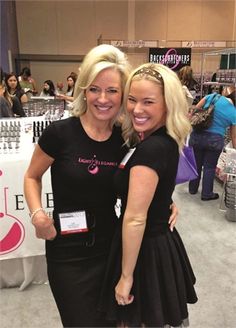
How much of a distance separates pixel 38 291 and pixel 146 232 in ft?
4.38

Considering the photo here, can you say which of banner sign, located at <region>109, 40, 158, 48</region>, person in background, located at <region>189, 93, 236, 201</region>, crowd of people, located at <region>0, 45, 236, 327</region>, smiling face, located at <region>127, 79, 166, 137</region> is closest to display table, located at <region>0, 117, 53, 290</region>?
crowd of people, located at <region>0, 45, 236, 327</region>

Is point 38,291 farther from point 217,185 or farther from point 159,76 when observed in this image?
point 217,185

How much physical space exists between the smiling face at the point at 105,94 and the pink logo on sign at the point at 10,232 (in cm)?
115

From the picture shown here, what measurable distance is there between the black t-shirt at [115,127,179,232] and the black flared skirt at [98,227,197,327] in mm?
71

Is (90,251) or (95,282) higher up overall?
(90,251)

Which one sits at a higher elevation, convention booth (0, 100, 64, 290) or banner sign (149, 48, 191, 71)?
banner sign (149, 48, 191, 71)

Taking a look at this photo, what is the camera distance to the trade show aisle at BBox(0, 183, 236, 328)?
1.91 m

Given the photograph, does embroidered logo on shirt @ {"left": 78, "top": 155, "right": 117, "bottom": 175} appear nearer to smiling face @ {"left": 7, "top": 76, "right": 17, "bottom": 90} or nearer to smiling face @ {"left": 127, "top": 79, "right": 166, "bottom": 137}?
smiling face @ {"left": 127, "top": 79, "right": 166, "bottom": 137}

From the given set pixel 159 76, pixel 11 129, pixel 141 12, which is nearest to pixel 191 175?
pixel 159 76

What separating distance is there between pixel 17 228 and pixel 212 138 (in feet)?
7.51

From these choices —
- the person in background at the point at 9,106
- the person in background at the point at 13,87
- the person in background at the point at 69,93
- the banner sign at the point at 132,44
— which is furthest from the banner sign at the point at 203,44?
the person in background at the point at 9,106

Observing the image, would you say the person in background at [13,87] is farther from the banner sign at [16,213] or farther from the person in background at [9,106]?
the banner sign at [16,213]

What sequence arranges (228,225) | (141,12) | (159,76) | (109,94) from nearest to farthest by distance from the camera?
(159,76) < (109,94) < (228,225) < (141,12)

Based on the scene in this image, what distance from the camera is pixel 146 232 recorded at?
43.9 inches
